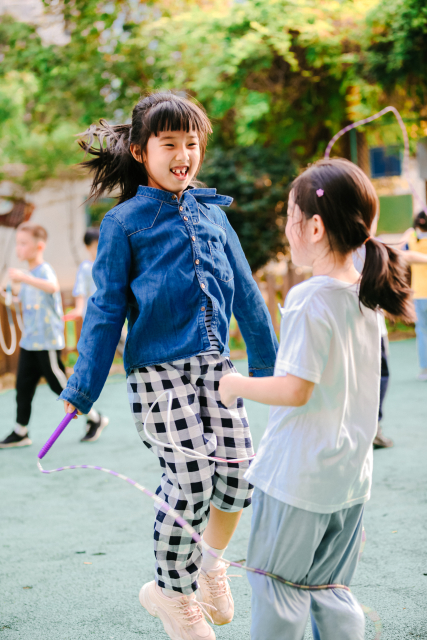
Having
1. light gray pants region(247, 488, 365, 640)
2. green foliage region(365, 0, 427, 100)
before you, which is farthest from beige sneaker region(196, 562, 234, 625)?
green foliage region(365, 0, 427, 100)

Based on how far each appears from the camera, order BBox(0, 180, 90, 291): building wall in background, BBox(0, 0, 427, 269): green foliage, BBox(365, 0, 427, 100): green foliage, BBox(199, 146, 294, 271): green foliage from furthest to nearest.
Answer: BBox(0, 180, 90, 291): building wall in background, BBox(199, 146, 294, 271): green foliage, BBox(0, 0, 427, 269): green foliage, BBox(365, 0, 427, 100): green foliage

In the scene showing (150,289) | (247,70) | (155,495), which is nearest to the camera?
(155,495)

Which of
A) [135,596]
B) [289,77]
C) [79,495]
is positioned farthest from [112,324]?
[289,77]

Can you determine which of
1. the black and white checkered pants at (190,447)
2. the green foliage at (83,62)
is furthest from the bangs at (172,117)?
the green foliage at (83,62)

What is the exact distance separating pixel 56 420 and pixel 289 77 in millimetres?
6292

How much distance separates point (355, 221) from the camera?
4.80 ft

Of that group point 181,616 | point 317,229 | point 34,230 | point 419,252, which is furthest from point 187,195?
point 419,252

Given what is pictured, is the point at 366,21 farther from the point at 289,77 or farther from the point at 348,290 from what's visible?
the point at 348,290

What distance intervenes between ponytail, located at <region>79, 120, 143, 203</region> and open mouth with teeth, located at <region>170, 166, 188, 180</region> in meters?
0.18

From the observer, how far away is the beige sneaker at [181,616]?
183 cm

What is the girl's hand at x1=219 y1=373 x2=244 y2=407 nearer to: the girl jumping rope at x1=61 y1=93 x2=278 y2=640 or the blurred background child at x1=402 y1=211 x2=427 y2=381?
the girl jumping rope at x1=61 y1=93 x2=278 y2=640

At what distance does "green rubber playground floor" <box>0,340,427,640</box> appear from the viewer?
6.61 feet

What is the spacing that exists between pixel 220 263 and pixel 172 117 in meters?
0.45

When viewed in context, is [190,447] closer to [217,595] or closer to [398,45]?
[217,595]
